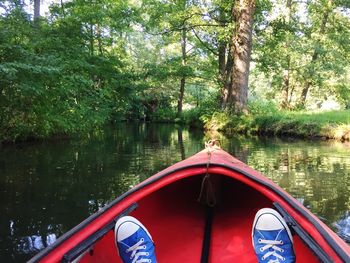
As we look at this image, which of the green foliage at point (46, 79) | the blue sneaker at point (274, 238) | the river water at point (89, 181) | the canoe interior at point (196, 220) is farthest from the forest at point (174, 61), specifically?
the blue sneaker at point (274, 238)

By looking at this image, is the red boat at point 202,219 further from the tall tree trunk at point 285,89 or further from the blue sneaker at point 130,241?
the tall tree trunk at point 285,89

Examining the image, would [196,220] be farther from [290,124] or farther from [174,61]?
[174,61]

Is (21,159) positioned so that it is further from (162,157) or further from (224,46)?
(224,46)

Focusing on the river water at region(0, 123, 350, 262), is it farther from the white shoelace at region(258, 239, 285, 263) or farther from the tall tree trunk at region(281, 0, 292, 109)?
the tall tree trunk at region(281, 0, 292, 109)

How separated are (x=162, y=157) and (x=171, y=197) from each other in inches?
217

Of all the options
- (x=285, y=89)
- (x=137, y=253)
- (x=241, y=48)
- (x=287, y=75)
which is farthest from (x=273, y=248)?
(x=285, y=89)

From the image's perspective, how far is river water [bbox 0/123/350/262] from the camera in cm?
386

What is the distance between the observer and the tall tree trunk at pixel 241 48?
13883mm

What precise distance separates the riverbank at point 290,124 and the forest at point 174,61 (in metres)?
0.04

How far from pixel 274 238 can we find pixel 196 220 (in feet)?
4.04

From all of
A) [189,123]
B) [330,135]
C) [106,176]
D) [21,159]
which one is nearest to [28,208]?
[106,176]

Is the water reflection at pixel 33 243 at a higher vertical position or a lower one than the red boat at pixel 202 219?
lower

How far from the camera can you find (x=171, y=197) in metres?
3.41

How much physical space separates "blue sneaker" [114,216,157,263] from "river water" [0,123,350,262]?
4.23ft
